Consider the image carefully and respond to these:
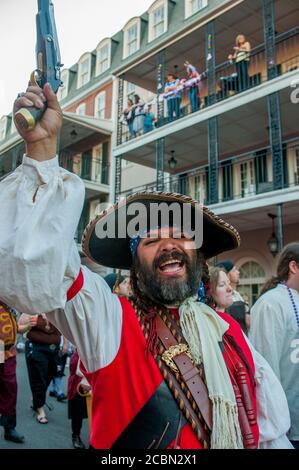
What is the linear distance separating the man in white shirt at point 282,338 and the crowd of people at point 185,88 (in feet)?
31.1

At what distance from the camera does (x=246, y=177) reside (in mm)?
12438

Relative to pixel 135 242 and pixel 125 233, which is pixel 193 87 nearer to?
pixel 125 233

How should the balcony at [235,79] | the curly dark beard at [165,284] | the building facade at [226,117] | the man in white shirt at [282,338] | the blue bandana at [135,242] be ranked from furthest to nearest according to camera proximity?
the balcony at [235,79] < the building facade at [226,117] < the man in white shirt at [282,338] < the blue bandana at [135,242] < the curly dark beard at [165,284]

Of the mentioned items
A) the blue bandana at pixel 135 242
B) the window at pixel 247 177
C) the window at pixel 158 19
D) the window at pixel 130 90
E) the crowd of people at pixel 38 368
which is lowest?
the crowd of people at pixel 38 368

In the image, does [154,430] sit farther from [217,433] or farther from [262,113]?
[262,113]

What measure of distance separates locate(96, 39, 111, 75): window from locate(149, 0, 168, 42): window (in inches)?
149

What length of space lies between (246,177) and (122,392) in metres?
11.7

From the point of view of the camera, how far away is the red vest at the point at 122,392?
143cm

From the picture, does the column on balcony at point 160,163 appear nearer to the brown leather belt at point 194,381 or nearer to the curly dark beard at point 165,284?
the curly dark beard at point 165,284

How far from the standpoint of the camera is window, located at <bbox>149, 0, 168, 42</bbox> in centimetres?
1561

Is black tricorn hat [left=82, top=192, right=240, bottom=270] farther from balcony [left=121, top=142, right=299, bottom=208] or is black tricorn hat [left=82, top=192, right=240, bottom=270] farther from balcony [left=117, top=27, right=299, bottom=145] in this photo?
balcony [left=117, top=27, right=299, bottom=145]

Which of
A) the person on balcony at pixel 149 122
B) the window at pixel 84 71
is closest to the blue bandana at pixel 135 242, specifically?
the person on balcony at pixel 149 122

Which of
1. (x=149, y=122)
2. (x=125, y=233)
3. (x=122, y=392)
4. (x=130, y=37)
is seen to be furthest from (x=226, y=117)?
(x=122, y=392)

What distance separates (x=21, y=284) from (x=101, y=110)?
2010cm
